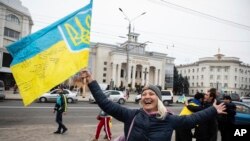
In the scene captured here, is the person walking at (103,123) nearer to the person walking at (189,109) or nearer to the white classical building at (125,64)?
the person walking at (189,109)

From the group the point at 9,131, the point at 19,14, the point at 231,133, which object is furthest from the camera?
the point at 19,14

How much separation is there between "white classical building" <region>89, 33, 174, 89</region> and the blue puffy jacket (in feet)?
219

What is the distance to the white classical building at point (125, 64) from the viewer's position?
7344cm

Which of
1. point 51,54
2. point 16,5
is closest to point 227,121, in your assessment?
point 51,54

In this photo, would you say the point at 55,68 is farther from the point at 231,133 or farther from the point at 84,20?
the point at 231,133

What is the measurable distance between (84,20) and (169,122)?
2364mm

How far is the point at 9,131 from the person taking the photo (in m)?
9.46

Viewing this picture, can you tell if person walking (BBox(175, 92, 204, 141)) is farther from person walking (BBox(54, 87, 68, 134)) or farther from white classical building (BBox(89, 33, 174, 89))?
white classical building (BBox(89, 33, 174, 89))

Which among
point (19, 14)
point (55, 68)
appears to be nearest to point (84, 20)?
point (55, 68)

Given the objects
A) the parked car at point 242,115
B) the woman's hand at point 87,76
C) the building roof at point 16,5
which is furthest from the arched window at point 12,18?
the woman's hand at point 87,76

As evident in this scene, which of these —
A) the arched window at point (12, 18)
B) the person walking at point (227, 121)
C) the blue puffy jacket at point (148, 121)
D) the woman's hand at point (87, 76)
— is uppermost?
the arched window at point (12, 18)

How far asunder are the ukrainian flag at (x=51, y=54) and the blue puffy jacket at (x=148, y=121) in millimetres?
869

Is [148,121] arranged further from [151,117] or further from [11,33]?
[11,33]

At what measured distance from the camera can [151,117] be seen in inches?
116
